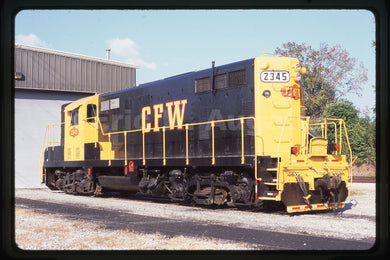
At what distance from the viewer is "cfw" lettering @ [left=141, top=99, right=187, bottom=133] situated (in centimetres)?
1235

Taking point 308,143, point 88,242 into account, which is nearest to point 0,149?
point 88,242

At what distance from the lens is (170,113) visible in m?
12.7

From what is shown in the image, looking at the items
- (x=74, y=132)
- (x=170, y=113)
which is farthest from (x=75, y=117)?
(x=170, y=113)

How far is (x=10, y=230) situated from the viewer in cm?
501

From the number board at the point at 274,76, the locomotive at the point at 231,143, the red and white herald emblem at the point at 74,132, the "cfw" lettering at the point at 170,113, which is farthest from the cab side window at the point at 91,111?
the number board at the point at 274,76

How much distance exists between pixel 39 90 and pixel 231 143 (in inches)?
604

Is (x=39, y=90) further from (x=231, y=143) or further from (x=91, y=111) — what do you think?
(x=231, y=143)

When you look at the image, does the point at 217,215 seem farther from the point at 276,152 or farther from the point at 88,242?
the point at 88,242

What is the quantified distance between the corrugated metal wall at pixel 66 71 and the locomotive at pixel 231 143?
9.65 meters

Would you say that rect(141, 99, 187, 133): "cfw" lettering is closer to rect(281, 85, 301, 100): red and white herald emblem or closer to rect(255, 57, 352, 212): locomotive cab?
rect(255, 57, 352, 212): locomotive cab

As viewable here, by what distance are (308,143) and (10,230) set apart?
26.4ft

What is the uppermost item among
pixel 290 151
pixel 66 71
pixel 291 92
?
pixel 66 71

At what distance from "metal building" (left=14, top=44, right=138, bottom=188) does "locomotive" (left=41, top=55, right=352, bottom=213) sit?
31.7ft

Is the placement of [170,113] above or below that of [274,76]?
below
